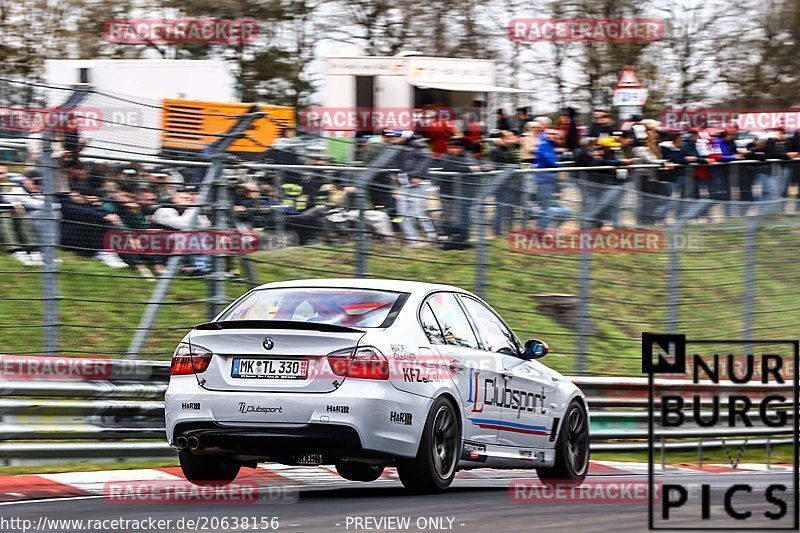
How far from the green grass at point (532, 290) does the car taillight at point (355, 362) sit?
11.8 feet

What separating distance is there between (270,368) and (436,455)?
4.03 ft

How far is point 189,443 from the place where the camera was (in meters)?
8.84

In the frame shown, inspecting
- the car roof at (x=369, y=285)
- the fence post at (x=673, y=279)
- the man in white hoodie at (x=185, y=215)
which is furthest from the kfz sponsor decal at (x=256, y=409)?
the fence post at (x=673, y=279)

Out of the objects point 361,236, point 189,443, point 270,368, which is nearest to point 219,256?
point 361,236

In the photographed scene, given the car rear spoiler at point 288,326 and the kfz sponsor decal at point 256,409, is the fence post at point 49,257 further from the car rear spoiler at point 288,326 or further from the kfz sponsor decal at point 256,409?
the kfz sponsor decal at point 256,409

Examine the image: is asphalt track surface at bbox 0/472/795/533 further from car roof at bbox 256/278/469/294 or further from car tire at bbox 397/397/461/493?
car roof at bbox 256/278/469/294

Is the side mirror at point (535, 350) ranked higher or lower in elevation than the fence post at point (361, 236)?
lower

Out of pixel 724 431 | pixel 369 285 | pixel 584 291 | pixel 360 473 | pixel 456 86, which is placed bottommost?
pixel 724 431

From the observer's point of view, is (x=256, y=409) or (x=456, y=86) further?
(x=456, y=86)

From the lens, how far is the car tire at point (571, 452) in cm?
1086

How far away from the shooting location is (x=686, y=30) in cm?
3469

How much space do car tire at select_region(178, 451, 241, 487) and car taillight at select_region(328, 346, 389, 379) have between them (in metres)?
1.15

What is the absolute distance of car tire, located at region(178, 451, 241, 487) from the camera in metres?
9.30

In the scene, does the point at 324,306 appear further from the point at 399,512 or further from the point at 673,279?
the point at 673,279
